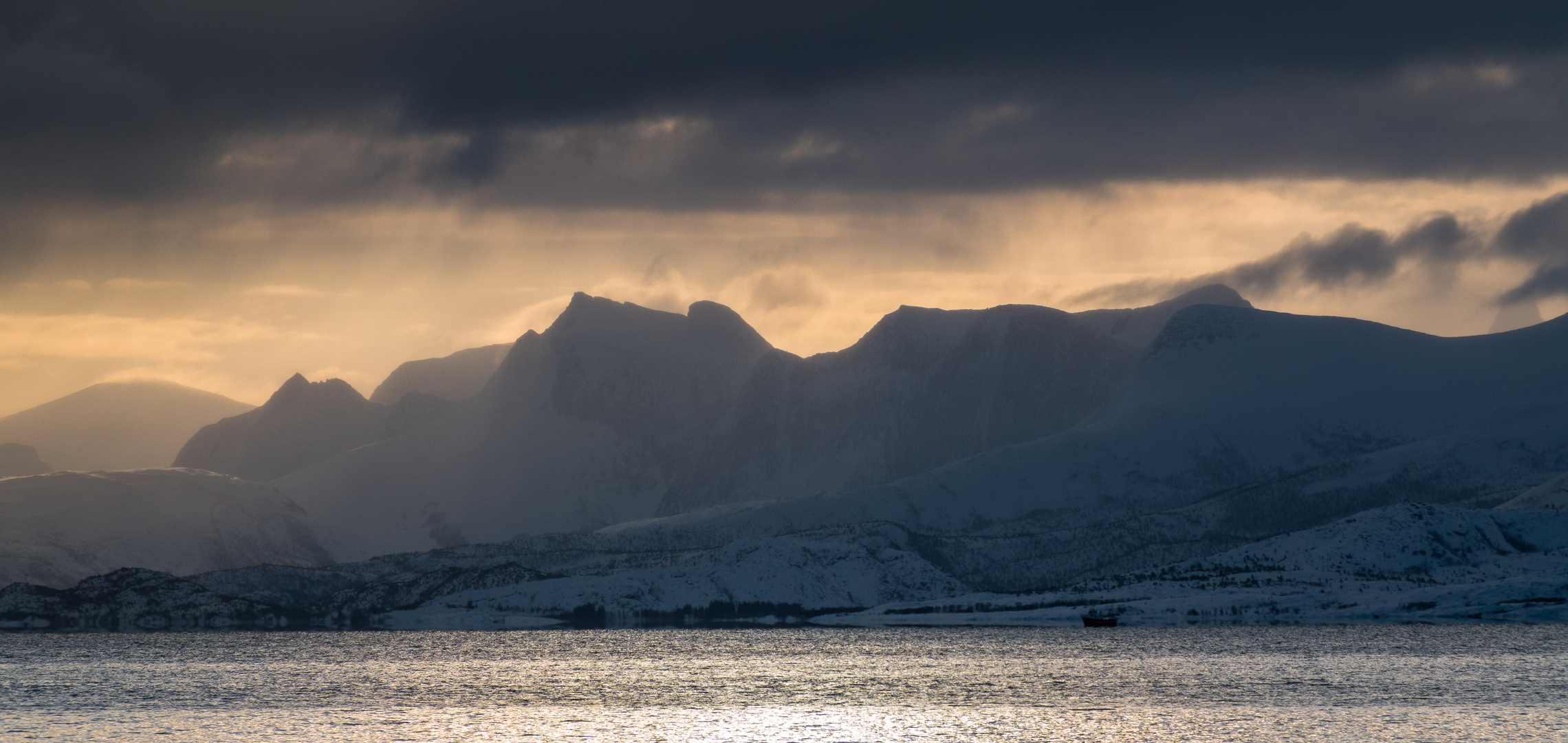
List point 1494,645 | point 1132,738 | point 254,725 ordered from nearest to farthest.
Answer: point 1132,738
point 254,725
point 1494,645

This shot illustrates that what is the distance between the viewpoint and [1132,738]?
11588 centimetres

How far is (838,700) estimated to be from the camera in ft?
488

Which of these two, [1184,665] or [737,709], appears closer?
[737,709]

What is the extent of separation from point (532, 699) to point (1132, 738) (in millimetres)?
61714

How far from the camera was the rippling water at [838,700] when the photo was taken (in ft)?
398

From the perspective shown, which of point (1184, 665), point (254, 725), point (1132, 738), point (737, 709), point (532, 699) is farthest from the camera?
point (1184, 665)

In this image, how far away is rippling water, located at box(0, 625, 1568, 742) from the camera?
121m

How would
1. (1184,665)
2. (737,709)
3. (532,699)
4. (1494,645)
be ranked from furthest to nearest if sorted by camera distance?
(1494,645) → (1184,665) → (532,699) → (737,709)

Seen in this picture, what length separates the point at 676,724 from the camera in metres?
131

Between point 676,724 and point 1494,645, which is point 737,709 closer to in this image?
point 676,724

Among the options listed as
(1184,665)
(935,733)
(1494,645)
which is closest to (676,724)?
(935,733)

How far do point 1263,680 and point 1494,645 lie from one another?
58064mm

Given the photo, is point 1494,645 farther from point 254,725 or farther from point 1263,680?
point 254,725

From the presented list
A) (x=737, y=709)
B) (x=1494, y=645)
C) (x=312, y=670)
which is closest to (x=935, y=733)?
(x=737, y=709)
